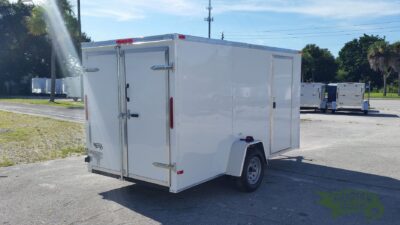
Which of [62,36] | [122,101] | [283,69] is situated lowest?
[122,101]

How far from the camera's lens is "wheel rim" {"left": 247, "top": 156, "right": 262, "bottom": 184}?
6447 mm

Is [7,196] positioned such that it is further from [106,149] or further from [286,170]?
[286,170]

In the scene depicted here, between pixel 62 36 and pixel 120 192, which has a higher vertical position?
pixel 62 36

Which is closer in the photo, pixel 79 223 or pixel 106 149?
pixel 79 223

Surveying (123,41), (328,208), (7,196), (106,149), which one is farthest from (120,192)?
(328,208)

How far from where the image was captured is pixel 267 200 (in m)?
5.96

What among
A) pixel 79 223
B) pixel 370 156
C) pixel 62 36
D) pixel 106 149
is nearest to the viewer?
pixel 79 223

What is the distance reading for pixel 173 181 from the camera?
5.24 metres

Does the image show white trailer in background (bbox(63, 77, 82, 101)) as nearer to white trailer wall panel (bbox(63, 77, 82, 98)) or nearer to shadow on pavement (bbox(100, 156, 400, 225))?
white trailer wall panel (bbox(63, 77, 82, 98))

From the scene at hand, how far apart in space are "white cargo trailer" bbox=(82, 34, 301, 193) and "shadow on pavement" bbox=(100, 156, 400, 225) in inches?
16.2

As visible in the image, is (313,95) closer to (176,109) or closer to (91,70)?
(91,70)

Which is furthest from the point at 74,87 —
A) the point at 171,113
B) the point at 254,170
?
the point at 171,113

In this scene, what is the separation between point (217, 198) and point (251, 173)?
85 cm

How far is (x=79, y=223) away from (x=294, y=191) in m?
3.67
